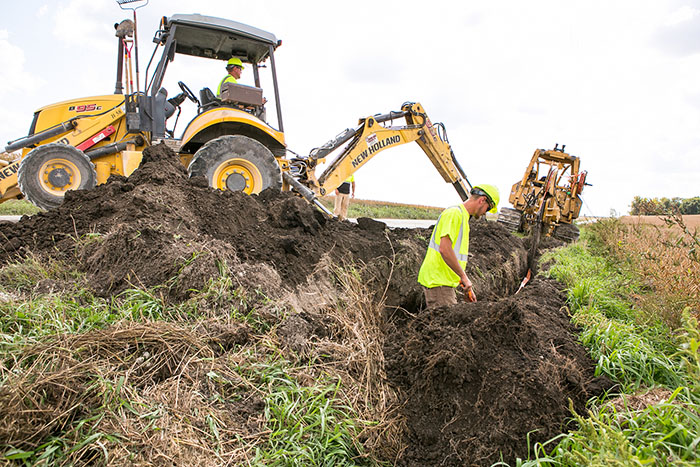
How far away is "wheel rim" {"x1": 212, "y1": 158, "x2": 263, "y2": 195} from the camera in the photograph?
7027mm

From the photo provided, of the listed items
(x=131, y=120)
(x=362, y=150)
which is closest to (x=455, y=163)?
(x=362, y=150)

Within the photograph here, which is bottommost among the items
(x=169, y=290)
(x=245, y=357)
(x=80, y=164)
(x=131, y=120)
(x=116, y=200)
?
(x=245, y=357)

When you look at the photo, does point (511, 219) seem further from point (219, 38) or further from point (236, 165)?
point (219, 38)

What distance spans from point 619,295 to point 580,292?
21.7 inches

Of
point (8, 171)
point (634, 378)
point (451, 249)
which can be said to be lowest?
point (634, 378)

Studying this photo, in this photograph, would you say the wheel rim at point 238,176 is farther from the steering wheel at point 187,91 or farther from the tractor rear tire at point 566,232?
the tractor rear tire at point 566,232

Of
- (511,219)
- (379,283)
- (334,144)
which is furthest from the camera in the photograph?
(511,219)

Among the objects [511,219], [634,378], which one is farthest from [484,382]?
[511,219]

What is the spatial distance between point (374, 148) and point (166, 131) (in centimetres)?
424

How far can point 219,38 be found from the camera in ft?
26.0

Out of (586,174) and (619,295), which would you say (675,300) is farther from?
(586,174)

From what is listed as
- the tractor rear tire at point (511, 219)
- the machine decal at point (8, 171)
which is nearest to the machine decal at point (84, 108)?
the machine decal at point (8, 171)

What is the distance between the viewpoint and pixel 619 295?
524cm

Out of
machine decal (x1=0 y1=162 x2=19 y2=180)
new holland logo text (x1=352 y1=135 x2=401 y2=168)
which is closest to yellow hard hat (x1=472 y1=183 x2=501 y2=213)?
new holland logo text (x1=352 y1=135 x2=401 y2=168)
